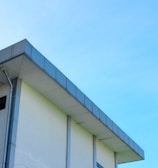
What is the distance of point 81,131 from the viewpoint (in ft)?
49.7

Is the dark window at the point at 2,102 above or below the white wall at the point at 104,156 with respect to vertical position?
above

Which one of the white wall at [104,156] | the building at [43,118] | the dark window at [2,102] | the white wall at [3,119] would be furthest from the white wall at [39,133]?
the white wall at [104,156]

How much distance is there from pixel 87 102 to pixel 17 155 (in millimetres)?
3568

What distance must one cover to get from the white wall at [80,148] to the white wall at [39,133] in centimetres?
61

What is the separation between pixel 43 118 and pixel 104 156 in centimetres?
436

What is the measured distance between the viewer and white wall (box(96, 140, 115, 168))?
16.1 metres

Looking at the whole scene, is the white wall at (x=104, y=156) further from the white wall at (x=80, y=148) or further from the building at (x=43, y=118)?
the white wall at (x=80, y=148)

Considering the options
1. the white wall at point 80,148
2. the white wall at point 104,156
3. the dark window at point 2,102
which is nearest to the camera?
the dark window at point 2,102

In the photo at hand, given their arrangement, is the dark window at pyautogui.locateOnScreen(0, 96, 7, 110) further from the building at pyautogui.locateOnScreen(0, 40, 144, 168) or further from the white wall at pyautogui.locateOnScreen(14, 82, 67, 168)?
the white wall at pyautogui.locateOnScreen(14, 82, 67, 168)

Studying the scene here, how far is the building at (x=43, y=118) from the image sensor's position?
11.5 metres

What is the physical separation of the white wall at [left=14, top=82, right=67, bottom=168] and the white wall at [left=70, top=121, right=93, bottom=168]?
0.61 metres

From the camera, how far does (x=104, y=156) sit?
16.4m

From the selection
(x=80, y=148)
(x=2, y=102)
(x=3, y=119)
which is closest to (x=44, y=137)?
(x=3, y=119)

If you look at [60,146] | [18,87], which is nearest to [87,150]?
[60,146]
